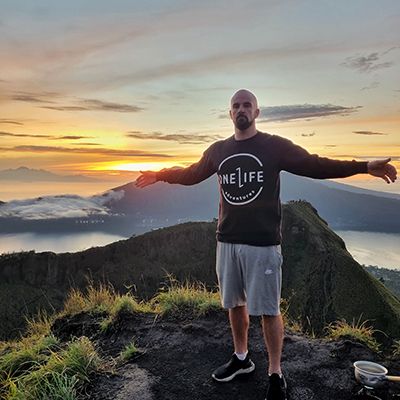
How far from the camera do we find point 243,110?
156 inches

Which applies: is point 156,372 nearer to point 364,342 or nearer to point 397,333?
point 364,342

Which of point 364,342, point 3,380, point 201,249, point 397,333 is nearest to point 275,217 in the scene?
point 364,342

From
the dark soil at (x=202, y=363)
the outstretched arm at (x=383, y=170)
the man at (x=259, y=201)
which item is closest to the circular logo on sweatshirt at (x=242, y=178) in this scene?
the man at (x=259, y=201)

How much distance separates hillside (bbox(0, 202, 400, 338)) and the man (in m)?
47.1

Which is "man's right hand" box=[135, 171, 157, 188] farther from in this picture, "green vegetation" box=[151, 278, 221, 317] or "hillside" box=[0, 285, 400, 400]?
"green vegetation" box=[151, 278, 221, 317]

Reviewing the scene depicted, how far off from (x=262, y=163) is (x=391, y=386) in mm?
2295

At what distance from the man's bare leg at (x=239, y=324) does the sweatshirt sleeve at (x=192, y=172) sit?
1.33 metres

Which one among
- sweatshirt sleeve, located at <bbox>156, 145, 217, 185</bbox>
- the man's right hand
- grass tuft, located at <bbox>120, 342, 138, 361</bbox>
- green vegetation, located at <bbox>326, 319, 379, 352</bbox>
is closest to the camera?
sweatshirt sleeve, located at <bbox>156, 145, 217, 185</bbox>

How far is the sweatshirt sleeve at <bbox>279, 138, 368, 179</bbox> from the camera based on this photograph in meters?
3.87

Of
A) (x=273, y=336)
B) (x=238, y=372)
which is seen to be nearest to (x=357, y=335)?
(x=238, y=372)

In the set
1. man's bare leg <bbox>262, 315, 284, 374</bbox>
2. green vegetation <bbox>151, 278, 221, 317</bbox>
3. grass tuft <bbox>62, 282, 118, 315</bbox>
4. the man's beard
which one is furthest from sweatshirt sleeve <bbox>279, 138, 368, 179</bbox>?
grass tuft <bbox>62, 282, 118, 315</bbox>

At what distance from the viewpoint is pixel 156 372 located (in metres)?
4.58

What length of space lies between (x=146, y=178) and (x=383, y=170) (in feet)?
8.17

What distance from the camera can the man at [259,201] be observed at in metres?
3.91
